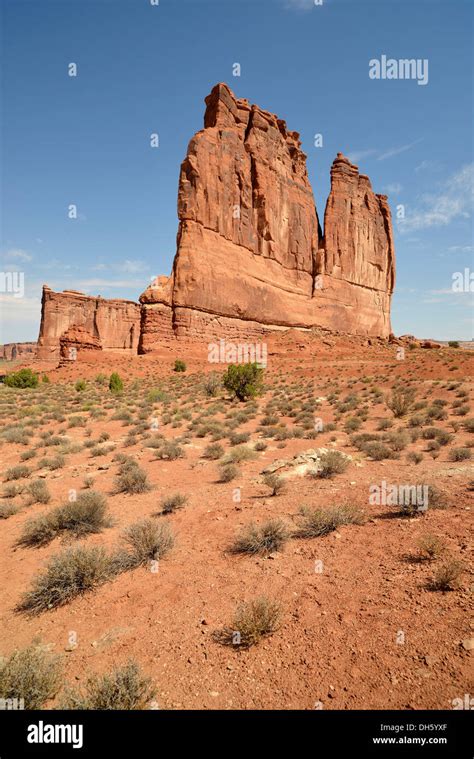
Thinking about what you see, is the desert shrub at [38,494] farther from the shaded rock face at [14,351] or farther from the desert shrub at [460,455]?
the shaded rock face at [14,351]

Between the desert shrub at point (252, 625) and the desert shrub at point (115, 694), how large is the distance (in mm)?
702

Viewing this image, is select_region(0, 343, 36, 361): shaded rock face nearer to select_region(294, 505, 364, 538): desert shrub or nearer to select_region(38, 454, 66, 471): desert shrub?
select_region(38, 454, 66, 471): desert shrub

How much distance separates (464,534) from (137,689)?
11.9 feet

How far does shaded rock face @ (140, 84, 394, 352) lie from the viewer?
37.1 m

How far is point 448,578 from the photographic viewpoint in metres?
3.05

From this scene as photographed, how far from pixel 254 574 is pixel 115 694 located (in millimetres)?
1767

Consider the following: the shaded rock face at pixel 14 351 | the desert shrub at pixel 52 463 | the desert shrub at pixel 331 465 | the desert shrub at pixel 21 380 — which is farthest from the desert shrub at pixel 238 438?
the shaded rock face at pixel 14 351

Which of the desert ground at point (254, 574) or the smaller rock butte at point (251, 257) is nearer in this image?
the desert ground at point (254, 574)

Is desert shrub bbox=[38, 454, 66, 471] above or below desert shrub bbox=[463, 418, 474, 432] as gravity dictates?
below

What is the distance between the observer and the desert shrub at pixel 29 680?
2.44 m

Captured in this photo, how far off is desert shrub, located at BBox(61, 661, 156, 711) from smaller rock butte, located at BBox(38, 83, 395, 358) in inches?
1365

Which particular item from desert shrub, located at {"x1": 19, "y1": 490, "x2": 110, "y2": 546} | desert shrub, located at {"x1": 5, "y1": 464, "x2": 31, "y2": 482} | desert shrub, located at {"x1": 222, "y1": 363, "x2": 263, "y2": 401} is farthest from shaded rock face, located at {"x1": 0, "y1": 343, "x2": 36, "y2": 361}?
desert shrub, located at {"x1": 19, "y1": 490, "x2": 110, "y2": 546}
